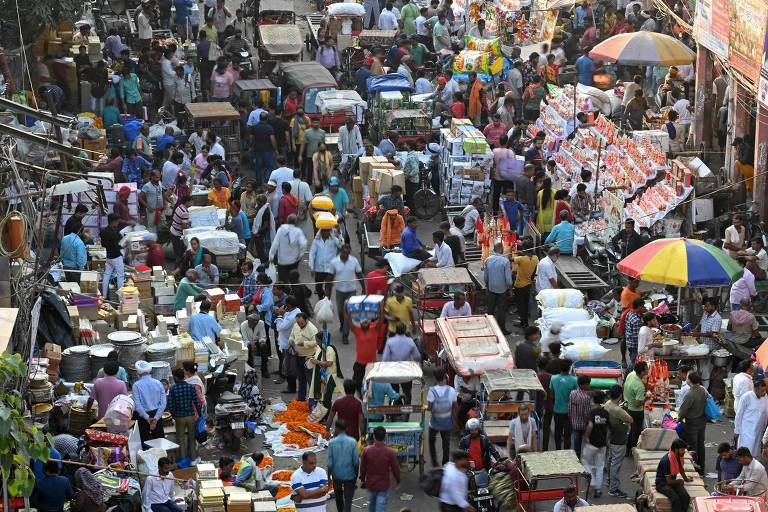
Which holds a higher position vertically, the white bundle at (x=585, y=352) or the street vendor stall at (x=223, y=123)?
the street vendor stall at (x=223, y=123)

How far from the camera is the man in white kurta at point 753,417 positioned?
16.5 m

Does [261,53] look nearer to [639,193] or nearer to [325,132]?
[325,132]

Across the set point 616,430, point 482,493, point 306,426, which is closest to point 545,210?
point 306,426

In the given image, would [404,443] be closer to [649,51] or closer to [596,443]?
[596,443]

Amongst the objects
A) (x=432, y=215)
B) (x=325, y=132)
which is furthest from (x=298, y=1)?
(x=432, y=215)

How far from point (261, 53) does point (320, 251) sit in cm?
1253

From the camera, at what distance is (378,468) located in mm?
15312

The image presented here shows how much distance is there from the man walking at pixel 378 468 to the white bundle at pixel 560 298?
499 cm

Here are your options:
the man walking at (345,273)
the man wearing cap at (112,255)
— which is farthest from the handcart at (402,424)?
the man wearing cap at (112,255)

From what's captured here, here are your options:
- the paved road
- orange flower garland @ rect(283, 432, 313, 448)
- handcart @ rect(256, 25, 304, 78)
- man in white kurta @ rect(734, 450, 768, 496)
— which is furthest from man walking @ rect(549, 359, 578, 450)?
handcart @ rect(256, 25, 304, 78)

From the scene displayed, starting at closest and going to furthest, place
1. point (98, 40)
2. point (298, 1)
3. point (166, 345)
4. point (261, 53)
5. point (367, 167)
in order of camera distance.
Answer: point (166, 345) < point (367, 167) < point (98, 40) < point (261, 53) < point (298, 1)

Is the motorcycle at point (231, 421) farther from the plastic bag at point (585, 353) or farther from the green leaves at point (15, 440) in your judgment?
the green leaves at point (15, 440)

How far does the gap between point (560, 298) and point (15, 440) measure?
29.4ft

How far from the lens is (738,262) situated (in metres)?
21.1
